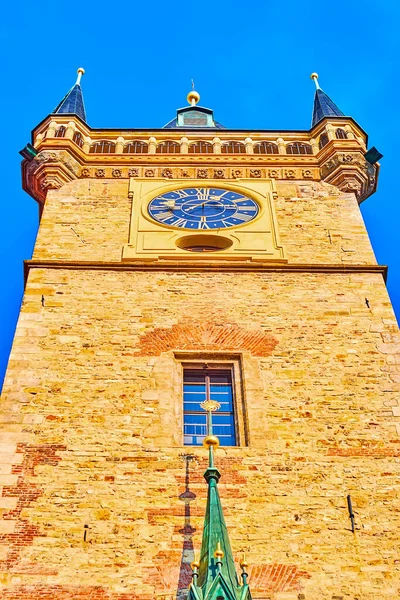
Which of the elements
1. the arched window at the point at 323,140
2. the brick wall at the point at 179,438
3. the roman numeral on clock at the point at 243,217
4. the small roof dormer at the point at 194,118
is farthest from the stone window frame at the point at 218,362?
the small roof dormer at the point at 194,118

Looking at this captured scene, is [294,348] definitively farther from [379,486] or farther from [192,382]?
[379,486]

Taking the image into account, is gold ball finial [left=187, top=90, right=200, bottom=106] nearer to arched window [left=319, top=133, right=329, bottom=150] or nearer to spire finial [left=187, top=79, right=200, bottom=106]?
spire finial [left=187, top=79, right=200, bottom=106]

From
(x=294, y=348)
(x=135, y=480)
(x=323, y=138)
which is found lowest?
(x=135, y=480)

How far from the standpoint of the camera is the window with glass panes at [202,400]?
12.1 meters

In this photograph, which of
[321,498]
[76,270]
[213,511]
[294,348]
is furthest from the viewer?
[76,270]

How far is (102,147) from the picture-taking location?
732 inches

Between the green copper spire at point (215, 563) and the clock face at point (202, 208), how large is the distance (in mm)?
6598

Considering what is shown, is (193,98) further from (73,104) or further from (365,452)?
(365,452)

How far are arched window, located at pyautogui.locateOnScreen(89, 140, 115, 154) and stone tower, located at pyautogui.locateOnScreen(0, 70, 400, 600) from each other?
8.2 inches

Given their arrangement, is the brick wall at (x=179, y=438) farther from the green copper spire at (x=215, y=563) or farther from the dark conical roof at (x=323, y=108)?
the dark conical roof at (x=323, y=108)

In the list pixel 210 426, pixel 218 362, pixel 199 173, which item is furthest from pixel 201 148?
pixel 210 426

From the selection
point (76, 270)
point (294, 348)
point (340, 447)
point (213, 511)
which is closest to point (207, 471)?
point (213, 511)

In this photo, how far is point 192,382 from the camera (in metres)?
12.9

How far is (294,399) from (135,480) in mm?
2402
